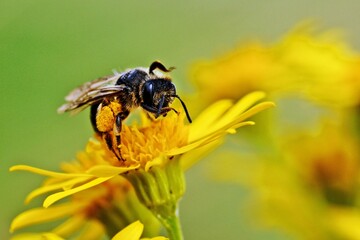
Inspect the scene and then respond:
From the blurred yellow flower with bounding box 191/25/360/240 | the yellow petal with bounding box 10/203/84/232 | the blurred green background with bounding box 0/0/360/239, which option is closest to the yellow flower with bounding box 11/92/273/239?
the yellow petal with bounding box 10/203/84/232

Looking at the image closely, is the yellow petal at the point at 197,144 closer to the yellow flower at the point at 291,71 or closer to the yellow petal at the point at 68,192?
the yellow petal at the point at 68,192

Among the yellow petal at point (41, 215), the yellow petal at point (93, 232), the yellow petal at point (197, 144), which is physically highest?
the yellow petal at point (197, 144)

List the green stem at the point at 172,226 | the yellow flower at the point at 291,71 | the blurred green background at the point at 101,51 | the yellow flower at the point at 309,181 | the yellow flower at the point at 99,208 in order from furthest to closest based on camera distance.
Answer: the blurred green background at the point at 101,51 → the yellow flower at the point at 291,71 → the yellow flower at the point at 309,181 → the yellow flower at the point at 99,208 → the green stem at the point at 172,226

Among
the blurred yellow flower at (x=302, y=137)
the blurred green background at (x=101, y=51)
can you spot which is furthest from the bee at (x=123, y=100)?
the blurred green background at (x=101, y=51)

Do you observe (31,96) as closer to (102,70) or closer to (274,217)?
(102,70)

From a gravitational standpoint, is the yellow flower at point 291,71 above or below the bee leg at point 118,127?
below

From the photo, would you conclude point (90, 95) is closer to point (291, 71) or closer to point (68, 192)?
point (68, 192)

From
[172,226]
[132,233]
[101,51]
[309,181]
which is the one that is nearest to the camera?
[132,233]

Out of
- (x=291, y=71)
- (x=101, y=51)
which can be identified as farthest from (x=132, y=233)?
(x=101, y=51)
